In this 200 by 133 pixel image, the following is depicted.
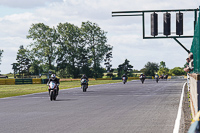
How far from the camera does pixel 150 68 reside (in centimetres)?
18338

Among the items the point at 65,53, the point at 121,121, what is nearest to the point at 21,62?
the point at 65,53

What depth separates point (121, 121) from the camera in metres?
10.8

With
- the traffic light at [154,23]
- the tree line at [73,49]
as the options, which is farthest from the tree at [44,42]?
the traffic light at [154,23]

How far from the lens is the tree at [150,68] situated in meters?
174

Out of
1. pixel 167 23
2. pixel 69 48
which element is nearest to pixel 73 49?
pixel 69 48

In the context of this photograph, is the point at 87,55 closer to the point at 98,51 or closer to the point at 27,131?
the point at 98,51

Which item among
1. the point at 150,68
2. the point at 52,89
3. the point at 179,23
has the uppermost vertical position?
the point at 150,68

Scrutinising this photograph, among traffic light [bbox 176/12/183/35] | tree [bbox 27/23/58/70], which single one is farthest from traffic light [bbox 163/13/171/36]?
tree [bbox 27/23/58/70]

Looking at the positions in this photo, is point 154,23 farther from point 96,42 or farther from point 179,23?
point 96,42

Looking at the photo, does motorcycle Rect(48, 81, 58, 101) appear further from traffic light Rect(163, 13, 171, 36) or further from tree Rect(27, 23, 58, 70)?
tree Rect(27, 23, 58, 70)

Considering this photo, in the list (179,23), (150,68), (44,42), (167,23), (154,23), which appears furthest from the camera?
→ (150,68)

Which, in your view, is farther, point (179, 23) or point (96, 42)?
point (96, 42)

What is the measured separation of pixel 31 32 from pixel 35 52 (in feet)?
17.5

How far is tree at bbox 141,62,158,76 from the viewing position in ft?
571
